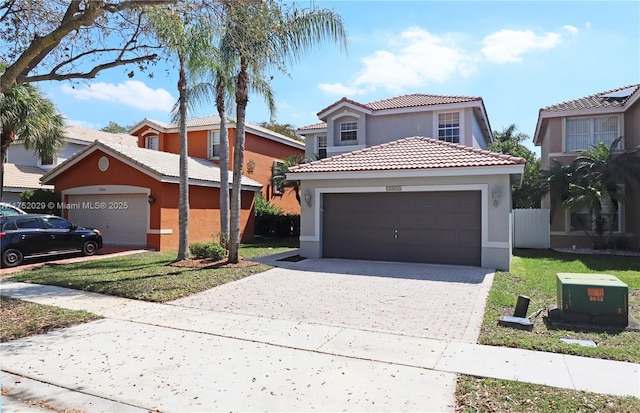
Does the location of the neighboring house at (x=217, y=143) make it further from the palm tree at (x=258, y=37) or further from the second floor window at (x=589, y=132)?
the second floor window at (x=589, y=132)

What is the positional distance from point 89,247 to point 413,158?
12.5m

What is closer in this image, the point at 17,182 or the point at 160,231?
the point at 160,231

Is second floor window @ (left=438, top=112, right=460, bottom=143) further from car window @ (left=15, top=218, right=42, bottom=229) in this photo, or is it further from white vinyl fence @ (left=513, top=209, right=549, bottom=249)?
car window @ (left=15, top=218, right=42, bottom=229)

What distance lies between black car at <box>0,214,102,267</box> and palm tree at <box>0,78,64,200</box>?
5648mm

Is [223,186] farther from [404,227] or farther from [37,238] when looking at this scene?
[404,227]

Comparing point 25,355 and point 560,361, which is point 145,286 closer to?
point 25,355

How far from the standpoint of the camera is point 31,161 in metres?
29.3

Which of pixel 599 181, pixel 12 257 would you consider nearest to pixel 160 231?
pixel 12 257

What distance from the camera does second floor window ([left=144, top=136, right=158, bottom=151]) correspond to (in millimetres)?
26875

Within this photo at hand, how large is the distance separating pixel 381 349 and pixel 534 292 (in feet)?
18.3

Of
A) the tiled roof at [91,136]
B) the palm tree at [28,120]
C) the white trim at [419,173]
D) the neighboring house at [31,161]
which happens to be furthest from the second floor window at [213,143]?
the white trim at [419,173]

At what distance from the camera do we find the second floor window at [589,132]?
1870 centimetres

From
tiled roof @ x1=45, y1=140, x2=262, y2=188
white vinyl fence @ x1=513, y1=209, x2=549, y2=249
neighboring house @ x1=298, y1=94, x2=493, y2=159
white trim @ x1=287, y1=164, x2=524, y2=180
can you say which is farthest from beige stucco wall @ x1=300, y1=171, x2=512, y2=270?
white vinyl fence @ x1=513, y1=209, x2=549, y2=249

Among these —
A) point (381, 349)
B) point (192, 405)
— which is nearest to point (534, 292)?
point (381, 349)
